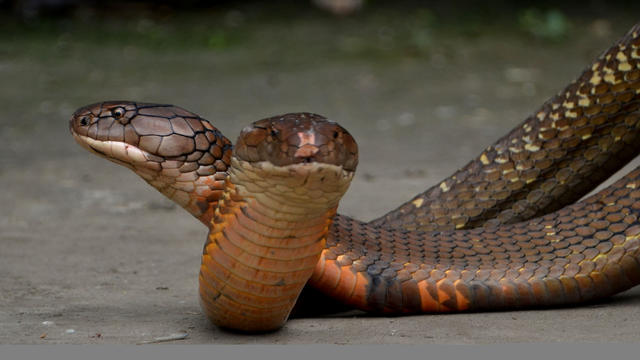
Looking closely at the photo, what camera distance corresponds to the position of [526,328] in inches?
153

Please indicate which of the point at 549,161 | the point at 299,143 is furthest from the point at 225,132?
the point at 299,143

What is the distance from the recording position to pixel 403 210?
17.8 ft

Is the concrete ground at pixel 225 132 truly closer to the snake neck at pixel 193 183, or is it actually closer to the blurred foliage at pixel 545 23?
the blurred foliage at pixel 545 23

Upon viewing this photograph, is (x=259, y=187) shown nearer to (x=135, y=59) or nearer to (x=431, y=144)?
(x=431, y=144)

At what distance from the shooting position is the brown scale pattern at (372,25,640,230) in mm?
5133

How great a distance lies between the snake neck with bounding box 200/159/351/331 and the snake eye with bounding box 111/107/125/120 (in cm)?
64

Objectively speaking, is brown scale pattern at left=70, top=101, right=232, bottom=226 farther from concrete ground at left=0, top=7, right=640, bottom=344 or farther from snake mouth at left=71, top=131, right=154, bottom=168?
concrete ground at left=0, top=7, right=640, bottom=344

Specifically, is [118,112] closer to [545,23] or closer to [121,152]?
[121,152]

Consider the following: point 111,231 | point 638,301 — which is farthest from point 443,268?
point 111,231

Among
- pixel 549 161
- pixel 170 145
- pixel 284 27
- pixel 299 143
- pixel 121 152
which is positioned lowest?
pixel 121 152

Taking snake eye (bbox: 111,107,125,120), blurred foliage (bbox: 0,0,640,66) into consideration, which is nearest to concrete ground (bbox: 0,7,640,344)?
blurred foliage (bbox: 0,0,640,66)

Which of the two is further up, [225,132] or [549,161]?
[549,161]

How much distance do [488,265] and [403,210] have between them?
1.08m

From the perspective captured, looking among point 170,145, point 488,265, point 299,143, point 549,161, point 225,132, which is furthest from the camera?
point 225,132
